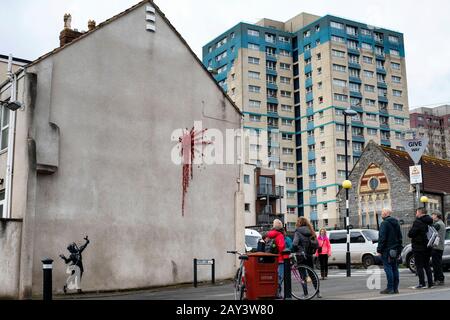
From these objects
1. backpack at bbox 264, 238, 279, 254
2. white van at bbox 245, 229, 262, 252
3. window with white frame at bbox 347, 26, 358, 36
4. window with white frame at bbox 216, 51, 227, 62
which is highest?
window with white frame at bbox 347, 26, 358, 36

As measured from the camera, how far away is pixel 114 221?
20.7 m

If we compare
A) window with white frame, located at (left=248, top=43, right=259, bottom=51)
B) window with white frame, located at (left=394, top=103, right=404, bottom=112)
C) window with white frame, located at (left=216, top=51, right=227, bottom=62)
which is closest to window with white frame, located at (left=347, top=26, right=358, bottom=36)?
window with white frame, located at (left=394, top=103, right=404, bottom=112)

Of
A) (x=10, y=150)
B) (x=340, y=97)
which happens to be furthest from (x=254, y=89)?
(x=10, y=150)

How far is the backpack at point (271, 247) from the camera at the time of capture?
43.0 ft

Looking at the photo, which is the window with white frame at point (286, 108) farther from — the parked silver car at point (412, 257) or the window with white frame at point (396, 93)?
the parked silver car at point (412, 257)

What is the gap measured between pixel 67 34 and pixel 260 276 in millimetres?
14047

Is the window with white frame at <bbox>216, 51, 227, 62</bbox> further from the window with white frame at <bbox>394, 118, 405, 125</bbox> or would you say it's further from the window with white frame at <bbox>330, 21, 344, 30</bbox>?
the window with white frame at <bbox>394, 118, 405, 125</bbox>

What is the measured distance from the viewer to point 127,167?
70.6 ft

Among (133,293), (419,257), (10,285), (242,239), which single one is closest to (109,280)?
(133,293)

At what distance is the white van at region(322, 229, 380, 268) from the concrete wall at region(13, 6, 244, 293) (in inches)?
319

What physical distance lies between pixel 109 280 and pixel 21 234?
354 cm

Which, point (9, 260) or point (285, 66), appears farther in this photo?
point (285, 66)

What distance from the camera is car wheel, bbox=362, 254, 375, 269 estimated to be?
29344 mm

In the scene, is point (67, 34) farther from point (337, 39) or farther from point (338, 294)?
point (337, 39)
